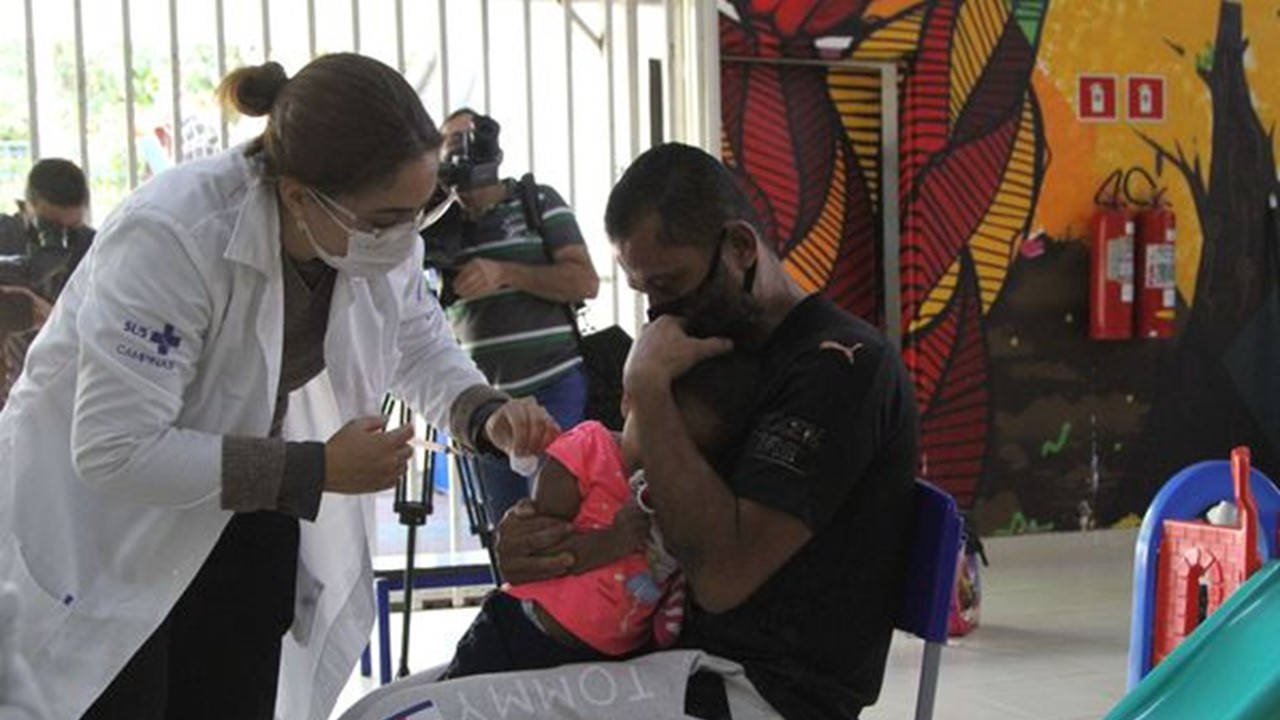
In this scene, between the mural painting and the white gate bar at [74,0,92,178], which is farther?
the mural painting

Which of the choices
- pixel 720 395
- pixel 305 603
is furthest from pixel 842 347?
pixel 305 603

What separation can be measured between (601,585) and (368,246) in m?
0.50

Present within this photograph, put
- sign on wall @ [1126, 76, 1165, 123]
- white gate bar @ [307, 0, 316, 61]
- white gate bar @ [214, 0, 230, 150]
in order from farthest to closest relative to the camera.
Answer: sign on wall @ [1126, 76, 1165, 123] → white gate bar @ [307, 0, 316, 61] → white gate bar @ [214, 0, 230, 150]

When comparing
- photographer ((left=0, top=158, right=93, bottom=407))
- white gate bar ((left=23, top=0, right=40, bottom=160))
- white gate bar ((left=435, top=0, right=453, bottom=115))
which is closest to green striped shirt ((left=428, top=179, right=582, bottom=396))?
photographer ((left=0, top=158, right=93, bottom=407))

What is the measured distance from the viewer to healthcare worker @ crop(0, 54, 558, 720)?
4.85 ft

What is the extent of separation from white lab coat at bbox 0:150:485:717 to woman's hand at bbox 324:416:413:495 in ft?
0.41

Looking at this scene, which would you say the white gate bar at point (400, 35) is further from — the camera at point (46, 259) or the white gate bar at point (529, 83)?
the camera at point (46, 259)

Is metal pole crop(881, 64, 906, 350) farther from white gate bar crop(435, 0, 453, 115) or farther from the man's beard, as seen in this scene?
the man's beard

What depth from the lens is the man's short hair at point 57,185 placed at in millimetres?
3992

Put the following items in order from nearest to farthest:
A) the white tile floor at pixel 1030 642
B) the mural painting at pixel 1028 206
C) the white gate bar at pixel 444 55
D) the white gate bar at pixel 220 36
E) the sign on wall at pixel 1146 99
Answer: the white tile floor at pixel 1030 642 → the white gate bar at pixel 220 36 → the white gate bar at pixel 444 55 → the mural painting at pixel 1028 206 → the sign on wall at pixel 1146 99

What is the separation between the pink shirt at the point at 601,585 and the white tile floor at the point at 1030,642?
1962 millimetres

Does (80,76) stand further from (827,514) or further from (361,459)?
(827,514)

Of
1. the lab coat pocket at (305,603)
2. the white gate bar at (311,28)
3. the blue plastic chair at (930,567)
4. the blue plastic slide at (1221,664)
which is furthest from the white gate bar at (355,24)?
the blue plastic slide at (1221,664)

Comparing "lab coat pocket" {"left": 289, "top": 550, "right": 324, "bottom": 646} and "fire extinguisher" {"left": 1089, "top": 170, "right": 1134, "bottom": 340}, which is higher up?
"fire extinguisher" {"left": 1089, "top": 170, "right": 1134, "bottom": 340}
